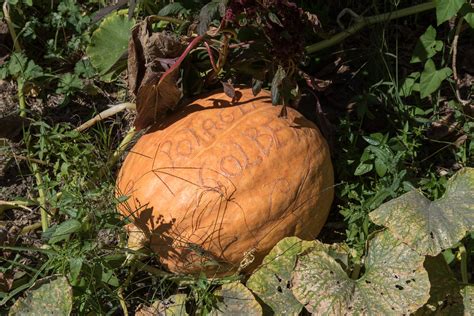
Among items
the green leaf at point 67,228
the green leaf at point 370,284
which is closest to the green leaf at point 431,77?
the green leaf at point 370,284

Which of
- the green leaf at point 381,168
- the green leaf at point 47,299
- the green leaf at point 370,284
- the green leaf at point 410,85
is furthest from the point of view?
the green leaf at point 410,85

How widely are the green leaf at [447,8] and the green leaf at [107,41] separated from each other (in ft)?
4.48

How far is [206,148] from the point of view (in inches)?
114

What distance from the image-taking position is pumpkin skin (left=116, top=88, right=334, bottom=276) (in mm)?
2824

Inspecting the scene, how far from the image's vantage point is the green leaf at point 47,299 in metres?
2.73

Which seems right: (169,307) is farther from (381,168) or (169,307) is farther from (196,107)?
(381,168)

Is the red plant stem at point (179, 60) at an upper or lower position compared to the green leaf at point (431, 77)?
upper

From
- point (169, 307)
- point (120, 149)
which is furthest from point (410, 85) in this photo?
point (169, 307)

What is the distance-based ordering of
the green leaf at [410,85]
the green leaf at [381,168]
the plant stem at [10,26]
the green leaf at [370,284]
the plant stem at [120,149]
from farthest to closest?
the plant stem at [10,26]
the green leaf at [410,85]
the plant stem at [120,149]
the green leaf at [381,168]
the green leaf at [370,284]

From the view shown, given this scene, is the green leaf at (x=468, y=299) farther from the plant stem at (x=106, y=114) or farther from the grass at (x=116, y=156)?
the plant stem at (x=106, y=114)

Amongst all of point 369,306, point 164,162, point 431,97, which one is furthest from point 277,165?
point 431,97

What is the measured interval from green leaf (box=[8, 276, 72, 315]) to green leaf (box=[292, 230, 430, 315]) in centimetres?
80

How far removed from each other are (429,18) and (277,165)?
141 cm

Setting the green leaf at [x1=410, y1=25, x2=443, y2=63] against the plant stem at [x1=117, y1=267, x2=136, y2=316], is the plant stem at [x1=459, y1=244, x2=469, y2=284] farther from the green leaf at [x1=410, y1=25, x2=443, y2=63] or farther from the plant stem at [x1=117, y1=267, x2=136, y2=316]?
the plant stem at [x1=117, y1=267, x2=136, y2=316]
